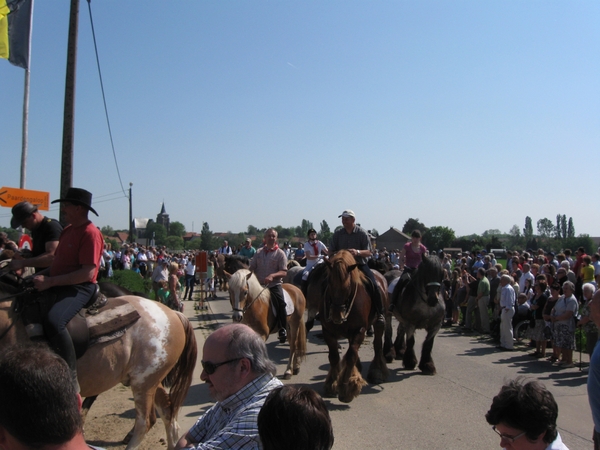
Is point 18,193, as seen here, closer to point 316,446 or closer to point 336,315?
point 336,315

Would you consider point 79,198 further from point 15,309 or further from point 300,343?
point 300,343

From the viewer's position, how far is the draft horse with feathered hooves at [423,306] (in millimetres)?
8797

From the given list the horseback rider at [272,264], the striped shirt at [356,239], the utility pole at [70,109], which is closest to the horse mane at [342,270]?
the striped shirt at [356,239]

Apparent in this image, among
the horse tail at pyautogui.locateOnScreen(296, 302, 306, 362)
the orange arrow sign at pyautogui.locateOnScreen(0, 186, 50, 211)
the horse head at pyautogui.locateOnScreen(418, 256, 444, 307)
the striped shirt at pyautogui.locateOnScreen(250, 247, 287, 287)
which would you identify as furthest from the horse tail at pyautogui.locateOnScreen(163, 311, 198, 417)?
the orange arrow sign at pyautogui.locateOnScreen(0, 186, 50, 211)

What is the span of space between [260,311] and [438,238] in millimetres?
69690

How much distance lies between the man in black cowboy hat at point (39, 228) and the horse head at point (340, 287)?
3.77 meters

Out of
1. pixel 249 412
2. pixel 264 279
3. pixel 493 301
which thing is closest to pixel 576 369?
pixel 493 301

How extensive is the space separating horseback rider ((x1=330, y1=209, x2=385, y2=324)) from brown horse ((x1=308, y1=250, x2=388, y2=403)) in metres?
0.19

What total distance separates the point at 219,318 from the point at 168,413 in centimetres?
1076

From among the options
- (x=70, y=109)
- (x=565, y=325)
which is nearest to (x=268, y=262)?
(x=70, y=109)

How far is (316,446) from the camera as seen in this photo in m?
1.93

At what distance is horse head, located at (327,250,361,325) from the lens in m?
7.26

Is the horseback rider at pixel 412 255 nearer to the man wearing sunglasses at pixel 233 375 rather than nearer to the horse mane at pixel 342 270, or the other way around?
the horse mane at pixel 342 270

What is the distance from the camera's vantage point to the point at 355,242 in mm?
8672
